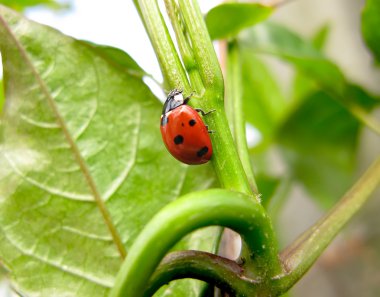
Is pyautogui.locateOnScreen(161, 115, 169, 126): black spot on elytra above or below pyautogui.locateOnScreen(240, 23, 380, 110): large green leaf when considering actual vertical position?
above

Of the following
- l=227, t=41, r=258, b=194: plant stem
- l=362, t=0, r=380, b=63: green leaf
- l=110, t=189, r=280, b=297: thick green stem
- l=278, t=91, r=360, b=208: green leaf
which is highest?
l=110, t=189, r=280, b=297: thick green stem

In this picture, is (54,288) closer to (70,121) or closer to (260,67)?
(70,121)

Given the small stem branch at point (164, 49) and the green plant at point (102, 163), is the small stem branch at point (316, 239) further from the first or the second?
the small stem branch at point (164, 49)

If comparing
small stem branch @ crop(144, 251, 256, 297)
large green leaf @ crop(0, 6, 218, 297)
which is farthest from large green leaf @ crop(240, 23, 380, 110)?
small stem branch @ crop(144, 251, 256, 297)

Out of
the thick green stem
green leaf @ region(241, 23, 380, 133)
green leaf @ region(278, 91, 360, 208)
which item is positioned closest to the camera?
the thick green stem

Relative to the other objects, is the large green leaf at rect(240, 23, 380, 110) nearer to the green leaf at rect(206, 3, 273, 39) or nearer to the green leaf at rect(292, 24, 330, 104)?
the green leaf at rect(206, 3, 273, 39)

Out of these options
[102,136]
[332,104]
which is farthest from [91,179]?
[332,104]
